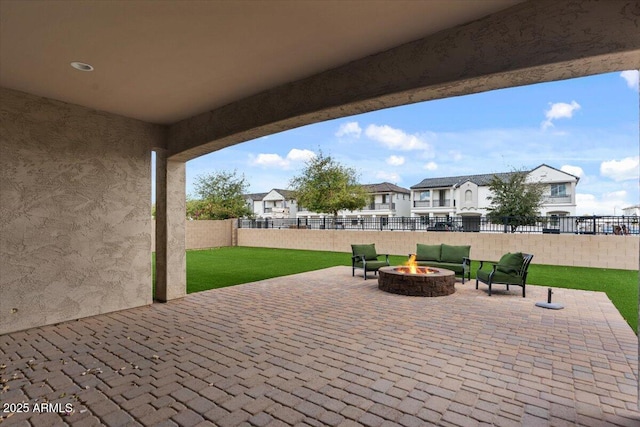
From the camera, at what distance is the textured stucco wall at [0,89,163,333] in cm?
453

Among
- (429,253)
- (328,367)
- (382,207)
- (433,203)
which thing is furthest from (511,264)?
(382,207)

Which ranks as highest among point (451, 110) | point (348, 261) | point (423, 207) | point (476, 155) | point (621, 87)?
point (451, 110)

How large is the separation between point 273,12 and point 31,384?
4039 mm

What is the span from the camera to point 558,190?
2691cm

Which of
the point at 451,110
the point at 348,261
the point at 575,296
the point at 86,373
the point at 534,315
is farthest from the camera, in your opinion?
the point at 451,110

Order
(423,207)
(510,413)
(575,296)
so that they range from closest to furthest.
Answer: (510,413) < (575,296) < (423,207)

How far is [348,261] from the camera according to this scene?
12.8 meters

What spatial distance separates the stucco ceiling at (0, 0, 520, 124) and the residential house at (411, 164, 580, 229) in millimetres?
24535

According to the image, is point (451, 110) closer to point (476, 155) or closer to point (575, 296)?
point (476, 155)

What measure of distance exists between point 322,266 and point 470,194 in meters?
24.4

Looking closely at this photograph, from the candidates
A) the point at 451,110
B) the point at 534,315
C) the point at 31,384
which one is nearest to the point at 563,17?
the point at 534,315

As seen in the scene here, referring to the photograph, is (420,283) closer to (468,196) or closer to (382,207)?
(468,196)

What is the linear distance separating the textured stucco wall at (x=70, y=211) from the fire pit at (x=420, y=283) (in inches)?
189

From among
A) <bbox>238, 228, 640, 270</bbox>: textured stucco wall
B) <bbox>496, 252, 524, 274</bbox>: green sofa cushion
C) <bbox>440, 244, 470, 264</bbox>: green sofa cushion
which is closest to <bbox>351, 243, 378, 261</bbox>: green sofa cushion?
<bbox>440, 244, 470, 264</bbox>: green sofa cushion
